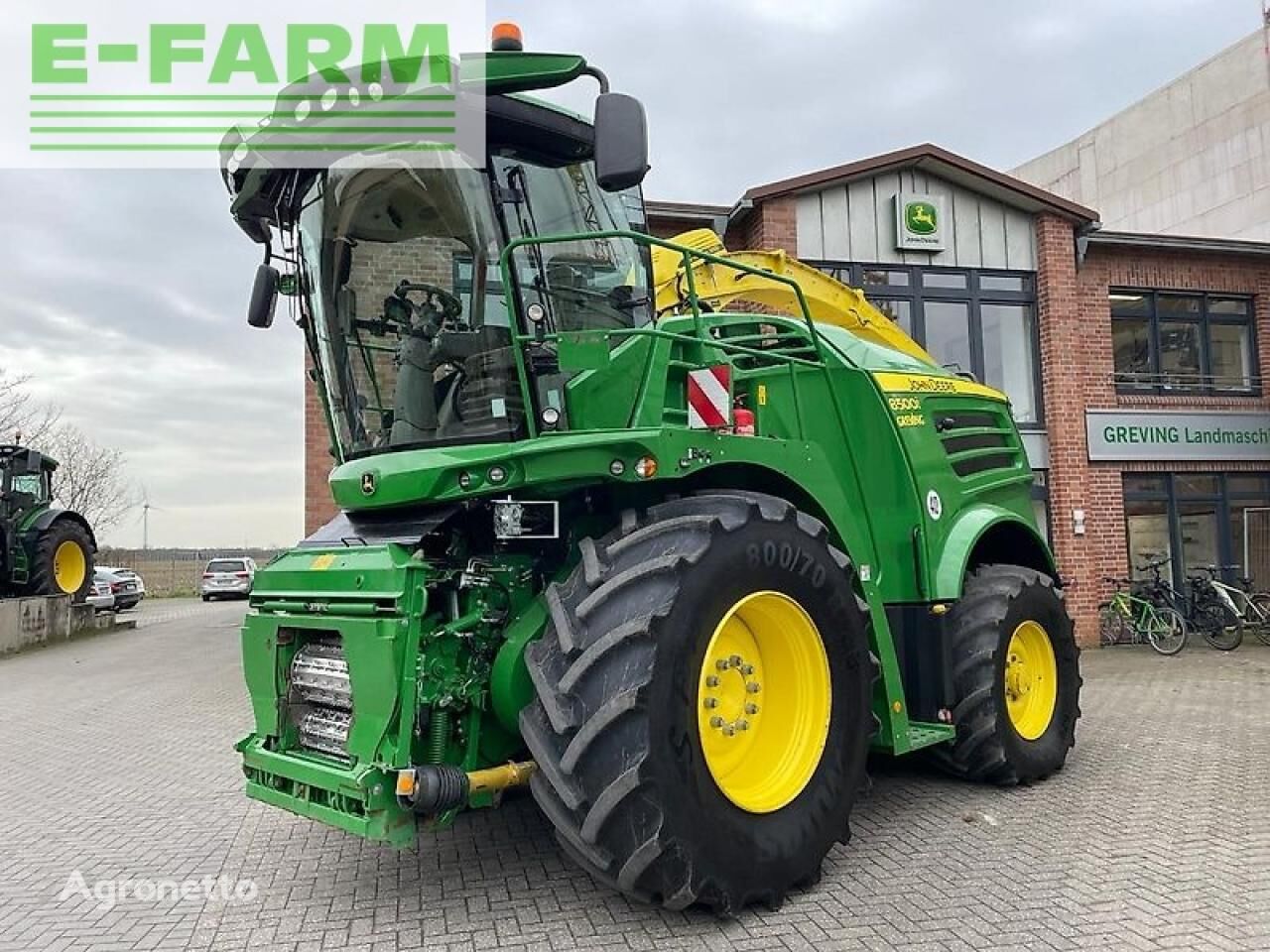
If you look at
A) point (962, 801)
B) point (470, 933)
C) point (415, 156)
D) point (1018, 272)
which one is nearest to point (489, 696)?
point (470, 933)

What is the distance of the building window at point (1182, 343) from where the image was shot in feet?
46.9

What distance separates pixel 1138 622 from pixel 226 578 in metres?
25.9

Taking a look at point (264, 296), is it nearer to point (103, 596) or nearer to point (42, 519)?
point (42, 519)

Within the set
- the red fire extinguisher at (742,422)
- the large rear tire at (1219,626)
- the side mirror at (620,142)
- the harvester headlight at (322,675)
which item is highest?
the side mirror at (620,142)

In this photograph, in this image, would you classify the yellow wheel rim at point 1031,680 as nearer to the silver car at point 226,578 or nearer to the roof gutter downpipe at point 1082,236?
the roof gutter downpipe at point 1082,236

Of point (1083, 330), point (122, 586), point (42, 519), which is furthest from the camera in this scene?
point (122, 586)

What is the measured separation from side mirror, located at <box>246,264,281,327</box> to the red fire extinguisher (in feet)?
7.33

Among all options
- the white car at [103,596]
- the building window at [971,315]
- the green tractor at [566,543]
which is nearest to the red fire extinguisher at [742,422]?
the green tractor at [566,543]

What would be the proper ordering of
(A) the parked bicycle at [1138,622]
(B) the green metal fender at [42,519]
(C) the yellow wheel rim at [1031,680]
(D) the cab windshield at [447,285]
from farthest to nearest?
(B) the green metal fender at [42,519]
(A) the parked bicycle at [1138,622]
(C) the yellow wheel rim at [1031,680]
(D) the cab windshield at [447,285]

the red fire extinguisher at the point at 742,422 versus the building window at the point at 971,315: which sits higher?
the building window at the point at 971,315

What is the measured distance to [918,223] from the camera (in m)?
12.9

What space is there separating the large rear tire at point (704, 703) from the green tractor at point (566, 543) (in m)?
0.01

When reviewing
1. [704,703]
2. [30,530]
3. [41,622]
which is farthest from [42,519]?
[704,703]

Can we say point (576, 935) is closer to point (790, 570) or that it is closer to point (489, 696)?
point (489, 696)
